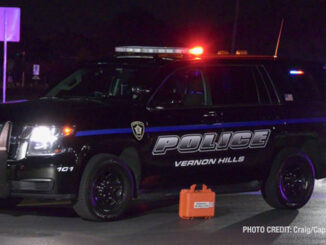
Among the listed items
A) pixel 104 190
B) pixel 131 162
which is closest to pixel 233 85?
pixel 131 162

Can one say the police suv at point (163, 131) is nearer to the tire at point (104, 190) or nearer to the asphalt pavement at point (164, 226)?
the tire at point (104, 190)

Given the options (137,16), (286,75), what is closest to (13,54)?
(137,16)

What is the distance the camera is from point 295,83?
10.2 metres

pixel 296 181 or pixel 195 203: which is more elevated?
pixel 296 181

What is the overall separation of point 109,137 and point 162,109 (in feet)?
2.40

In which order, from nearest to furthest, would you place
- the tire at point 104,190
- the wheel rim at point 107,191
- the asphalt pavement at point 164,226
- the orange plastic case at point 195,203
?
the asphalt pavement at point 164,226
the tire at point 104,190
the wheel rim at point 107,191
the orange plastic case at point 195,203

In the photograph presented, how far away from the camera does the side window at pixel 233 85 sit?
9391mm

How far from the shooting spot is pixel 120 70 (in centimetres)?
938

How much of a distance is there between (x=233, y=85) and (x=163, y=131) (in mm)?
1303

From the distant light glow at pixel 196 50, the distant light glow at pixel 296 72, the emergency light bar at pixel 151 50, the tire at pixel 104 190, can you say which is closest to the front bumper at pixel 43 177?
the tire at pixel 104 190

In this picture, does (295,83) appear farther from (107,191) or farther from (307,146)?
(107,191)

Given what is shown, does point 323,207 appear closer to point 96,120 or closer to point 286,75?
point 286,75

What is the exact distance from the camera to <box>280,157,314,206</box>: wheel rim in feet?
32.5

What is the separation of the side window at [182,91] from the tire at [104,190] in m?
0.84
